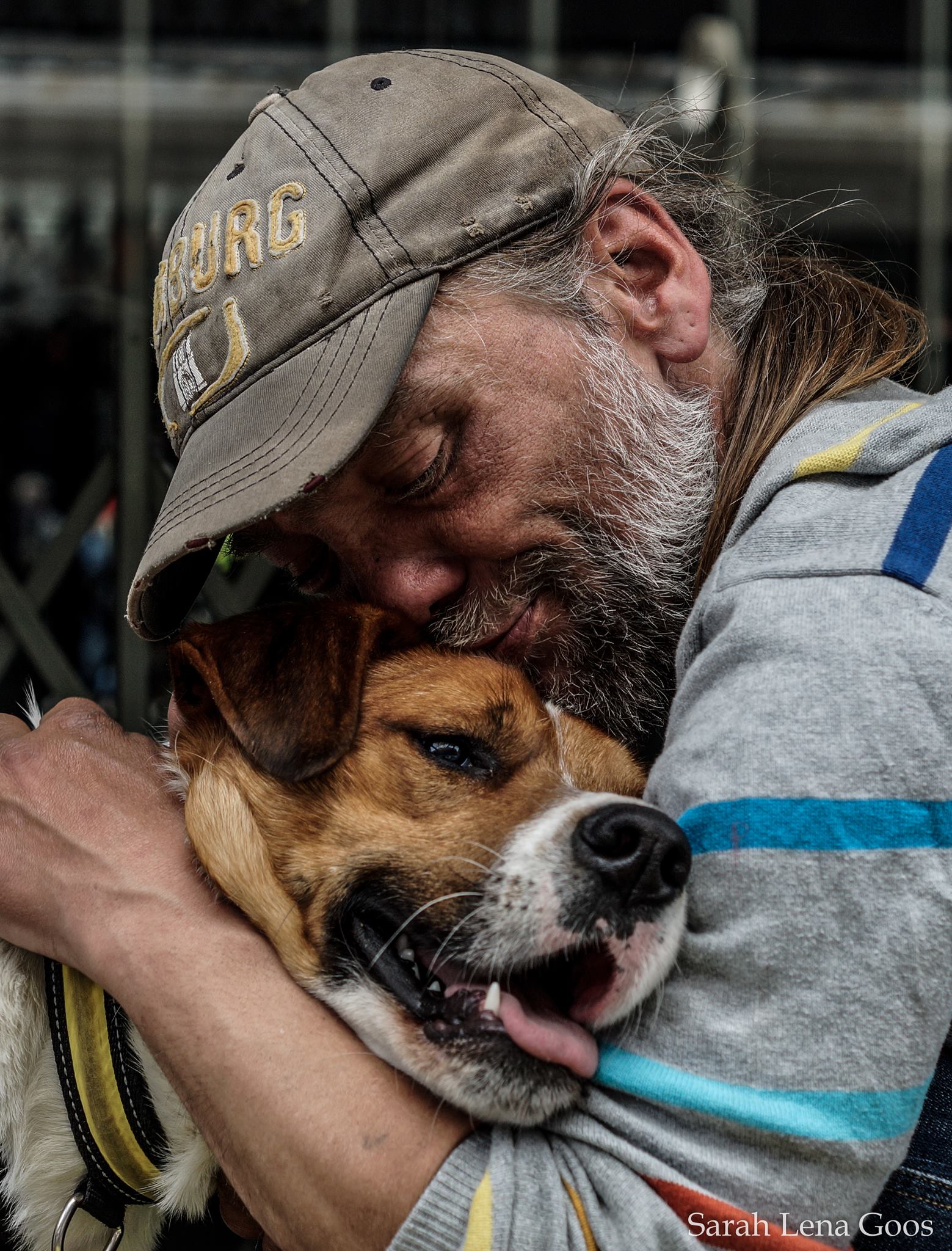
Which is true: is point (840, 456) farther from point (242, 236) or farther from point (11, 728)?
point (11, 728)

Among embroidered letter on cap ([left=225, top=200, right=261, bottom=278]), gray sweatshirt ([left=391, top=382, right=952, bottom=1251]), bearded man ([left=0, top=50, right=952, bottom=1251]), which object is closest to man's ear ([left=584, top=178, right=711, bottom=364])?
bearded man ([left=0, top=50, right=952, bottom=1251])

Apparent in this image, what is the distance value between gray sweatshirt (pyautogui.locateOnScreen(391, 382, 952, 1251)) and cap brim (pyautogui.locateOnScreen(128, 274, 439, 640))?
740mm

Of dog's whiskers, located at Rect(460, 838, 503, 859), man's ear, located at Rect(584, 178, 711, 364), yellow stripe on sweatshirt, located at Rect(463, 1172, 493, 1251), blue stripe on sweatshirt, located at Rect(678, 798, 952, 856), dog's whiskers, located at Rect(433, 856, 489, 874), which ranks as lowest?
yellow stripe on sweatshirt, located at Rect(463, 1172, 493, 1251)

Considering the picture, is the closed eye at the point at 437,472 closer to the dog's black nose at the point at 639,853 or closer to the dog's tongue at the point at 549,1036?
the dog's black nose at the point at 639,853

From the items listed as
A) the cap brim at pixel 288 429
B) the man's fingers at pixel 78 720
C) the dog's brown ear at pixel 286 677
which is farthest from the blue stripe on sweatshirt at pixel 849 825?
the man's fingers at pixel 78 720

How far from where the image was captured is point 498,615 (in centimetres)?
231

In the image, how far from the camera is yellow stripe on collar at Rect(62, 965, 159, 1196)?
6.32ft

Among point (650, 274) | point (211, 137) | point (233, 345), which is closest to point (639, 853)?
point (233, 345)

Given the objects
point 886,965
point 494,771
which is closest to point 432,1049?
point 494,771

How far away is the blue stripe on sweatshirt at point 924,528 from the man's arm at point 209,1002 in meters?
0.95

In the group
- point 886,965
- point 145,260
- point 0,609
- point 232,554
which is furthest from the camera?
point 145,260

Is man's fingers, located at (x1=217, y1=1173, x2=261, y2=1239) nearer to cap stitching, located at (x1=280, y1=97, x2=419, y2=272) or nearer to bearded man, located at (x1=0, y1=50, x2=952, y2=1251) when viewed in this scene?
bearded man, located at (x1=0, y1=50, x2=952, y2=1251)

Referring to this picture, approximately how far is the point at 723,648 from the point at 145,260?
3751 mm

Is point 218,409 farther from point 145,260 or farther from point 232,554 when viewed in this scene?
point 145,260
